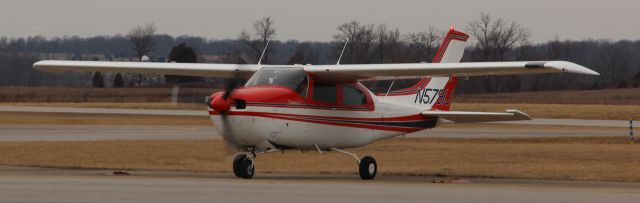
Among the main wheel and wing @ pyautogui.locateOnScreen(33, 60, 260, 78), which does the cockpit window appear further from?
the main wheel

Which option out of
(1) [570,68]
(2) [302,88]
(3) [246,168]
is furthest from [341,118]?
(1) [570,68]

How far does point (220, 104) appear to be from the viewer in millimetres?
19094

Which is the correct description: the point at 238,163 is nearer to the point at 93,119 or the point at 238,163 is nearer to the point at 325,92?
the point at 325,92

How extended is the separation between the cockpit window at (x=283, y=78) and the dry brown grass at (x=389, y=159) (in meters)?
3.22

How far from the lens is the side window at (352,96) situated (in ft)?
71.2

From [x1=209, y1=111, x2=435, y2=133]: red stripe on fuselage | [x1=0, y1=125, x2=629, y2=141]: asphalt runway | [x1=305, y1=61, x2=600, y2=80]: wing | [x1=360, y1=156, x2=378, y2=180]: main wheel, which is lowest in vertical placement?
[x1=0, y1=125, x2=629, y2=141]: asphalt runway

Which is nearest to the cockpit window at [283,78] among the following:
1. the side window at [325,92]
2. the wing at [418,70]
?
the wing at [418,70]

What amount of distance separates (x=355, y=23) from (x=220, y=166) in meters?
88.5

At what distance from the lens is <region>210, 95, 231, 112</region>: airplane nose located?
752 inches

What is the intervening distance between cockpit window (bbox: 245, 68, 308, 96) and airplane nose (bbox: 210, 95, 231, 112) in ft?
3.36

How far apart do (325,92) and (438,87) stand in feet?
14.9

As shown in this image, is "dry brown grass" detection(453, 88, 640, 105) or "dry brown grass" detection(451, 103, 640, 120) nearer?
"dry brown grass" detection(451, 103, 640, 120)

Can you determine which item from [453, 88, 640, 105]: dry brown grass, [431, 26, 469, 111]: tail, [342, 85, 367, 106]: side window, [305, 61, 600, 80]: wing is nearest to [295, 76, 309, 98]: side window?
[305, 61, 600, 80]: wing

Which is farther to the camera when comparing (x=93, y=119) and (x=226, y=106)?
(x=93, y=119)
